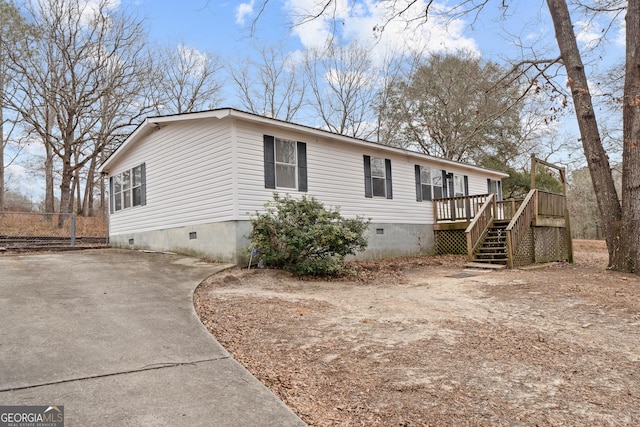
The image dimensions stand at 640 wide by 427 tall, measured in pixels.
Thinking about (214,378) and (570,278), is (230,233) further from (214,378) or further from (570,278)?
(570,278)

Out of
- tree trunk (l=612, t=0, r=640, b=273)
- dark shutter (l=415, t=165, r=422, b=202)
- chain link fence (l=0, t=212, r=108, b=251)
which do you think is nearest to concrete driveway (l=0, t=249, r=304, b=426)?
chain link fence (l=0, t=212, r=108, b=251)

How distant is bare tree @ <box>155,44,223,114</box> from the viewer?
80.7 feet

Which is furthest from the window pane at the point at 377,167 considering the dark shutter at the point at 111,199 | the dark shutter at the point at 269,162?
the dark shutter at the point at 111,199

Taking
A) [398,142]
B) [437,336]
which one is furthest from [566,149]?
[437,336]

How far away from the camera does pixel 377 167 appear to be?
42.7 ft

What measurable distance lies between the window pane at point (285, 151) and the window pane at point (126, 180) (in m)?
5.97

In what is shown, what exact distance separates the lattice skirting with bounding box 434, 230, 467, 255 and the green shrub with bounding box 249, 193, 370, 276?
23.4 feet

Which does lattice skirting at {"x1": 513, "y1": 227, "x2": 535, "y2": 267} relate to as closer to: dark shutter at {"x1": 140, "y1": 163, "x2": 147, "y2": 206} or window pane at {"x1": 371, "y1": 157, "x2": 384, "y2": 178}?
window pane at {"x1": 371, "y1": 157, "x2": 384, "y2": 178}

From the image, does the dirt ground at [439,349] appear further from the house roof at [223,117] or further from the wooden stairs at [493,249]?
the house roof at [223,117]

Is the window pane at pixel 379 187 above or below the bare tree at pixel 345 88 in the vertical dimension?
below

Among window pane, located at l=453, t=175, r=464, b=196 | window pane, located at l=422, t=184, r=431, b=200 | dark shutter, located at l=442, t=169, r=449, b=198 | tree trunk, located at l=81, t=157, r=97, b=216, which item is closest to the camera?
window pane, located at l=422, t=184, r=431, b=200

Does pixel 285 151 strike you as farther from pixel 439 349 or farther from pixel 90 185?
pixel 90 185

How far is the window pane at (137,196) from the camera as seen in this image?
1244 cm

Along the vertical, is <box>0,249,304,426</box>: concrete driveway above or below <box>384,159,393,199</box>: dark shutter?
below
